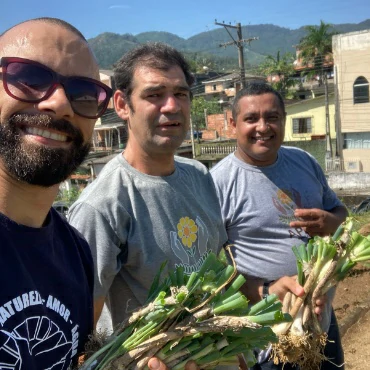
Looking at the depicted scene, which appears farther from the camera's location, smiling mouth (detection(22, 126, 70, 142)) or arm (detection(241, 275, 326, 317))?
arm (detection(241, 275, 326, 317))

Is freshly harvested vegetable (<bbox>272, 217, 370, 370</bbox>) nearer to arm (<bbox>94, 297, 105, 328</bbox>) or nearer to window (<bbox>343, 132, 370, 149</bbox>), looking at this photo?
arm (<bbox>94, 297, 105, 328</bbox>)

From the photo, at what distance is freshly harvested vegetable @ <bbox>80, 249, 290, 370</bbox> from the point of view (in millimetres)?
1656

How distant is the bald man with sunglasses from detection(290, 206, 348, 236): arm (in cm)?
175

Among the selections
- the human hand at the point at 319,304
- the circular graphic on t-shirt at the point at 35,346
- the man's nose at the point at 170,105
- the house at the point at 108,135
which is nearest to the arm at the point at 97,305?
the circular graphic on t-shirt at the point at 35,346

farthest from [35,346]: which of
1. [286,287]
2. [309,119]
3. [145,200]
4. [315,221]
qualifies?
[309,119]

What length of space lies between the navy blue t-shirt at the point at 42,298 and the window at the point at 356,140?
3041 cm

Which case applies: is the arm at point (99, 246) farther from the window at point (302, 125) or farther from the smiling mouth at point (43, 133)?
the window at point (302, 125)

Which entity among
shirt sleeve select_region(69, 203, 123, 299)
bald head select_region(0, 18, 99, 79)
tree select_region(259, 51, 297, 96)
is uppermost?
tree select_region(259, 51, 297, 96)

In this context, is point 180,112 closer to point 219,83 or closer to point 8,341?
point 8,341

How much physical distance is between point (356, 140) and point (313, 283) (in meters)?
29.6

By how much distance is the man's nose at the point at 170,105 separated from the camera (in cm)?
243

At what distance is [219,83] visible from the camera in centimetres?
6350

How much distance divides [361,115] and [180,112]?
29.6 m

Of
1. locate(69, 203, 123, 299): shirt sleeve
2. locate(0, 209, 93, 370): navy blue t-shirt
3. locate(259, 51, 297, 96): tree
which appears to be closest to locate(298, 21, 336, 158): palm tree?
locate(259, 51, 297, 96): tree
